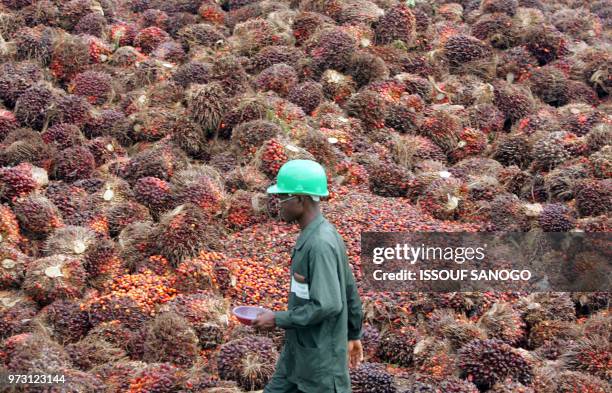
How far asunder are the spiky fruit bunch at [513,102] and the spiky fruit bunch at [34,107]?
198 inches

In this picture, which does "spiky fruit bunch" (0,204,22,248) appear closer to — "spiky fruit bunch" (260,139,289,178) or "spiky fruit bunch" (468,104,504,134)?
"spiky fruit bunch" (260,139,289,178)

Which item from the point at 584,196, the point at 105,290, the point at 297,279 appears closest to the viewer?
the point at 297,279

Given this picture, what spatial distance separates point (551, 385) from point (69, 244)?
12.5 ft

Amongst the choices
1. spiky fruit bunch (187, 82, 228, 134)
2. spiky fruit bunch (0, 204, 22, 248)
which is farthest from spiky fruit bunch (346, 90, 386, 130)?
spiky fruit bunch (0, 204, 22, 248)

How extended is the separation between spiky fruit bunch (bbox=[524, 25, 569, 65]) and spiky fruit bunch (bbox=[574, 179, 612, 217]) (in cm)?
368

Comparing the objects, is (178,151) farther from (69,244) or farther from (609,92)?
(609,92)

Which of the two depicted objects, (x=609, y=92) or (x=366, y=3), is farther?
(x=366, y=3)

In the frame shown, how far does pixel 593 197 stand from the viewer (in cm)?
711

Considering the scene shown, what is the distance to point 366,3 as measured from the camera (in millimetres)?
10727

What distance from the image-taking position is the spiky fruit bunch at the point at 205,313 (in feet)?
18.6

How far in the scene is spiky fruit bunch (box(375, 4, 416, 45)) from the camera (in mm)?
10336

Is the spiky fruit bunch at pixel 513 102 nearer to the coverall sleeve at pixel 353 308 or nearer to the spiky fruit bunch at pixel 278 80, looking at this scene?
the spiky fruit bunch at pixel 278 80

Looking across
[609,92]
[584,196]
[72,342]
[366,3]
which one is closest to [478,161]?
→ [584,196]

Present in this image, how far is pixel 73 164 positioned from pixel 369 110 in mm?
3095
